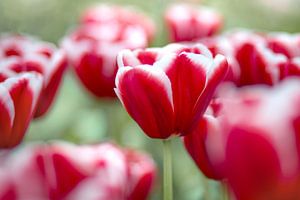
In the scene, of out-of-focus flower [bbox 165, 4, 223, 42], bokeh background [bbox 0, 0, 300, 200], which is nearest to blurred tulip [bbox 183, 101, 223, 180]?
bokeh background [bbox 0, 0, 300, 200]

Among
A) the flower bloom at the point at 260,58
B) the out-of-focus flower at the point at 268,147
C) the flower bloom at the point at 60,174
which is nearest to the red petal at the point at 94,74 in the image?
the flower bloom at the point at 260,58

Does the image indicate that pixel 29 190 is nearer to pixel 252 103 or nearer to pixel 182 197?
pixel 252 103

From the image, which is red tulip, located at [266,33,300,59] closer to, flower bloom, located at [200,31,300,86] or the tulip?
flower bloom, located at [200,31,300,86]

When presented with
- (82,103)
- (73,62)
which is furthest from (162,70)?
(82,103)

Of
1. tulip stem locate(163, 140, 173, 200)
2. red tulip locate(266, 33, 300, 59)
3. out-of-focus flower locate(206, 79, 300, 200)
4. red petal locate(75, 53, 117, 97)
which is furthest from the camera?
red petal locate(75, 53, 117, 97)

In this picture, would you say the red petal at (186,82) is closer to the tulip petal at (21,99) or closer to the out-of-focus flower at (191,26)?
the tulip petal at (21,99)

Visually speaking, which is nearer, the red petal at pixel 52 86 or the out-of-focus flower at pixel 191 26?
the red petal at pixel 52 86
